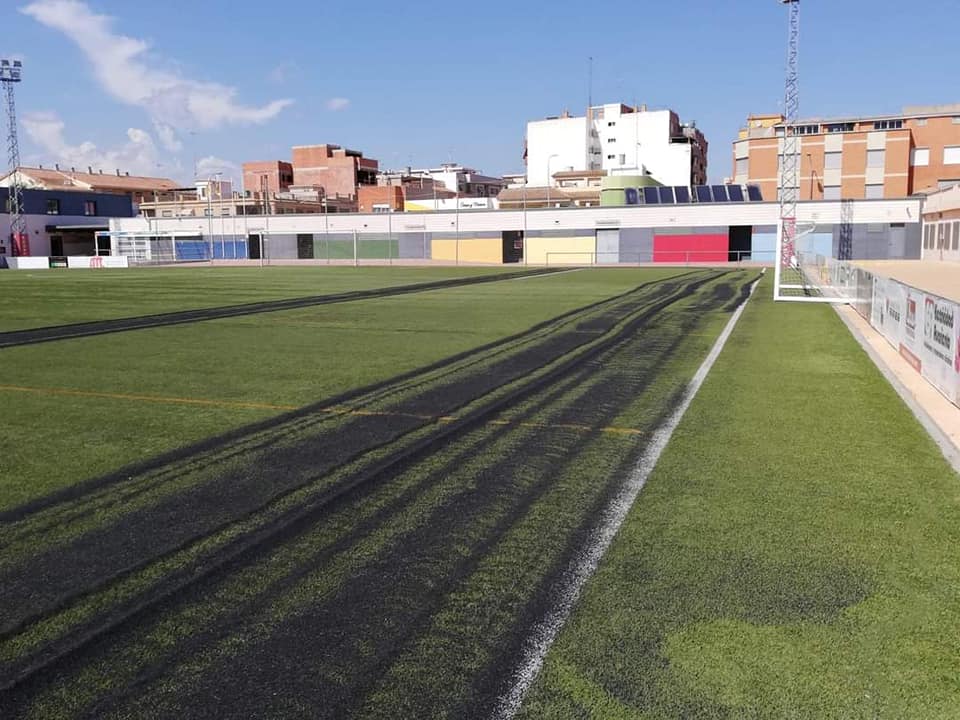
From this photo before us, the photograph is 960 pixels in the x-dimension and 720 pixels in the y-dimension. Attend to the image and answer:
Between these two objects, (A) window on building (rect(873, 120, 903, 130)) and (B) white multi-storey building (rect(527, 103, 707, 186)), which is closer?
(A) window on building (rect(873, 120, 903, 130))

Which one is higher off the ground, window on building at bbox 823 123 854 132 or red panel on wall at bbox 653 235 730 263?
window on building at bbox 823 123 854 132

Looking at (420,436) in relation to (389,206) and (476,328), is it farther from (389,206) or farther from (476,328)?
(389,206)

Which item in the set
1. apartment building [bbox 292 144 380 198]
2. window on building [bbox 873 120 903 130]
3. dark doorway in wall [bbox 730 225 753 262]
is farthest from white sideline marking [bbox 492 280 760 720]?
apartment building [bbox 292 144 380 198]

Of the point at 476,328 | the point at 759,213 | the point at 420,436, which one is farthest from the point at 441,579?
the point at 759,213

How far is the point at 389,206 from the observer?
388 ft

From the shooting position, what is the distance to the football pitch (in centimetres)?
371

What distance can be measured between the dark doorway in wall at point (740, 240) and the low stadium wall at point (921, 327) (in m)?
49.0

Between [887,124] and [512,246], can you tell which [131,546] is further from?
[887,124]

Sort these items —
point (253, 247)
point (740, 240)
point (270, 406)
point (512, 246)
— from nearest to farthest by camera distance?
point (270, 406)
point (740, 240)
point (512, 246)
point (253, 247)

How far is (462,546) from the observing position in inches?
210

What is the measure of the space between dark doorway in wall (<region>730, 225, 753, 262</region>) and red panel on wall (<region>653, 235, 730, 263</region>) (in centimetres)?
72

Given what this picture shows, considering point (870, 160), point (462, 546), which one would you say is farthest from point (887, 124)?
point (462, 546)

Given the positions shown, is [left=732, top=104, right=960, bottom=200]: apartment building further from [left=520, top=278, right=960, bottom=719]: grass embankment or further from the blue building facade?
[left=520, top=278, right=960, bottom=719]: grass embankment

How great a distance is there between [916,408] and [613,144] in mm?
116709
